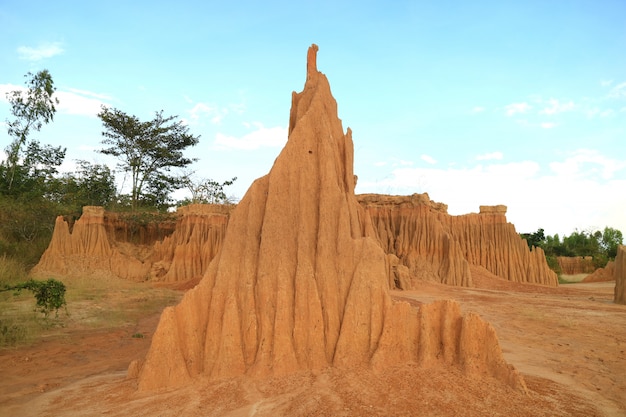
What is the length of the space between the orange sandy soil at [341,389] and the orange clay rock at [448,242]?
16.3 m

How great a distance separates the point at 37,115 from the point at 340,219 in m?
32.5

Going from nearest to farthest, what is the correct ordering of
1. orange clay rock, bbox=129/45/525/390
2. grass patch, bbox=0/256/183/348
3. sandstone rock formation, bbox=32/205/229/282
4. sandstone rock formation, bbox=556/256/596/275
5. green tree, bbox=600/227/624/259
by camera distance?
orange clay rock, bbox=129/45/525/390
grass patch, bbox=0/256/183/348
sandstone rock formation, bbox=32/205/229/282
sandstone rock formation, bbox=556/256/596/275
green tree, bbox=600/227/624/259

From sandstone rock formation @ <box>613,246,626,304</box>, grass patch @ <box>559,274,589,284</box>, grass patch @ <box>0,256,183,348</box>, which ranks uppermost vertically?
sandstone rock formation @ <box>613,246,626,304</box>

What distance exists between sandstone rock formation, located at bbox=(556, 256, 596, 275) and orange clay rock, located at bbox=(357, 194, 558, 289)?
17728 mm

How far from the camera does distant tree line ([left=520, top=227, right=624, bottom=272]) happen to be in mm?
46256

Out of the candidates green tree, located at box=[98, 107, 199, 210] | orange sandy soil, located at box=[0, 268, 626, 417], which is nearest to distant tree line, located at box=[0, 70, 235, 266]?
green tree, located at box=[98, 107, 199, 210]

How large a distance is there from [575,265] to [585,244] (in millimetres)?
12158

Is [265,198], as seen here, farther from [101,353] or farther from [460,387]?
[101,353]

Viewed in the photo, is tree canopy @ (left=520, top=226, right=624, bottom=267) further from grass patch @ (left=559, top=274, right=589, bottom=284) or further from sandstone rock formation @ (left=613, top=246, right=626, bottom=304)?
sandstone rock formation @ (left=613, top=246, right=626, bottom=304)

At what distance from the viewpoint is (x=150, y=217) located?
28.5m

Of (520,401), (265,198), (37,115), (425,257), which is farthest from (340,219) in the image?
(37,115)

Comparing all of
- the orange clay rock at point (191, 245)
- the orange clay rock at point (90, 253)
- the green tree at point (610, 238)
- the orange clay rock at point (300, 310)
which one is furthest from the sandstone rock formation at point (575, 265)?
the orange clay rock at point (300, 310)

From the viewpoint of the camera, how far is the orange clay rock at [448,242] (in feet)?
86.7

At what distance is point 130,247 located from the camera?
2781cm
